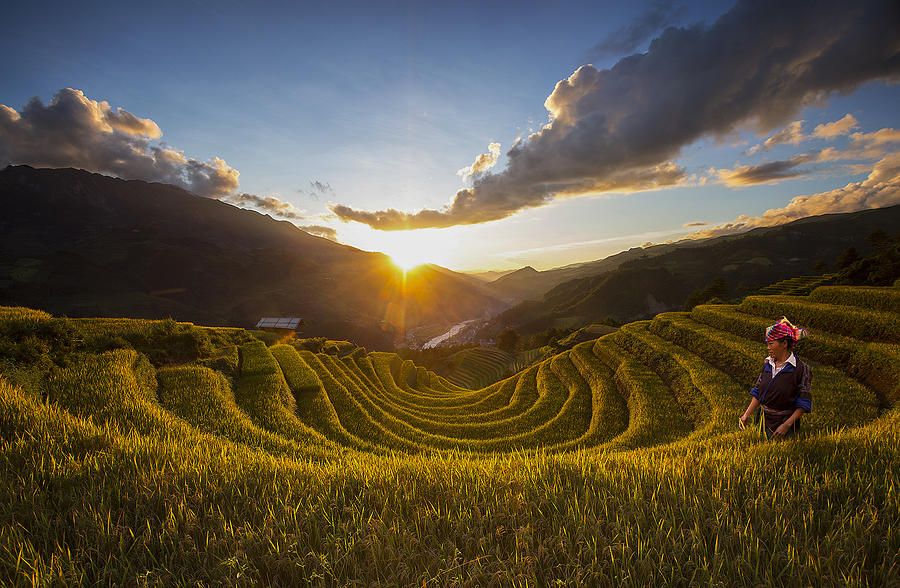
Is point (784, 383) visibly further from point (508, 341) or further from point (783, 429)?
point (508, 341)

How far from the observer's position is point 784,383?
4.88 metres

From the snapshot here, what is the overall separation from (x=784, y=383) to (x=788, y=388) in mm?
86

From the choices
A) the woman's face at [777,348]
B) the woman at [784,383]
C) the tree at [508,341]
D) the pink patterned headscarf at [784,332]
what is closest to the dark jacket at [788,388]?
the woman at [784,383]

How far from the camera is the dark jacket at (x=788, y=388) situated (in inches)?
186

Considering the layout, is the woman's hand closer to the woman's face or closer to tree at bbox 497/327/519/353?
the woman's face

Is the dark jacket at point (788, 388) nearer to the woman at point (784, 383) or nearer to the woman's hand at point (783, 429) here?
the woman at point (784, 383)

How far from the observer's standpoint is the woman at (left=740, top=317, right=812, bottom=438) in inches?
184

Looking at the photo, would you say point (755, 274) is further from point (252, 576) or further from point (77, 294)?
point (77, 294)

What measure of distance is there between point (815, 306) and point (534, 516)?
65.0 ft

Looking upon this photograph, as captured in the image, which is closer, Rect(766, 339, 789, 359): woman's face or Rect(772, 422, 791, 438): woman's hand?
Rect(772, 422, 791, 438): woman's hand

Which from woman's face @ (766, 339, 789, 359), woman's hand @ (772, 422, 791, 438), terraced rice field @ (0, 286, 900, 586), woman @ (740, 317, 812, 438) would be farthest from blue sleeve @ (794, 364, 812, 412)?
terraced rice field @ (0, 286, 900, 586)

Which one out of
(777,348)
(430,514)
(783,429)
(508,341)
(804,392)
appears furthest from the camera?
(508,341)

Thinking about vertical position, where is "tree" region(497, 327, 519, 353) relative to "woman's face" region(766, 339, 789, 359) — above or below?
below

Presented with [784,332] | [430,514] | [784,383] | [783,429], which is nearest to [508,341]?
[784,383]
